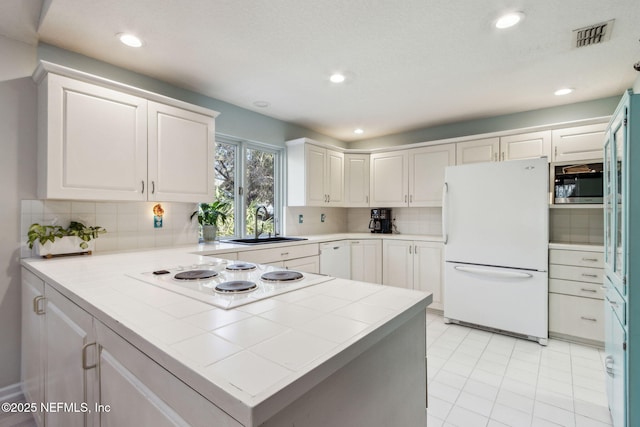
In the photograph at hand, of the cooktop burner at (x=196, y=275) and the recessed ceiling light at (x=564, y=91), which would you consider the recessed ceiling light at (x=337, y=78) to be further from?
the recessed ceiling light at (x=564, y=91)

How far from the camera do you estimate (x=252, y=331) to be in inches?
30.4

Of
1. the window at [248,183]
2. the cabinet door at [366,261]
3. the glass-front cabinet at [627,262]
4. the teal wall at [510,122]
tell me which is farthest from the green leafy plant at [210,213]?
the glass-front cabinet at [627,262]

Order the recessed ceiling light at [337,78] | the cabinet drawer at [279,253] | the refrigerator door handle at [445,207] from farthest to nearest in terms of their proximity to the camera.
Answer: the refrigerator door handle at [445,207] → the cabinet drawer at [279,253] → the recessed ceiling light at [337,78]

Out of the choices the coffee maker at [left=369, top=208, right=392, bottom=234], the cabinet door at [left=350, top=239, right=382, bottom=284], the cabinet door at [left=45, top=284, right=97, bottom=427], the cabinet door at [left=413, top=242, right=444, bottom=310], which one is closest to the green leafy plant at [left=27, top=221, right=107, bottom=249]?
the cabinet door at [left=45, top=284, right=97, bottom=427]

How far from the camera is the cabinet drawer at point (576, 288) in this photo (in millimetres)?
2652

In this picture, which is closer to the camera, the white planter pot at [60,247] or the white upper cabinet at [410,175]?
the white planter pot at [60,247]

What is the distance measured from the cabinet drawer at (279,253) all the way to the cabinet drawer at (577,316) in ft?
7.72

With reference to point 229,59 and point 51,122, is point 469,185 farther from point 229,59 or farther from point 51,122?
point 51,122

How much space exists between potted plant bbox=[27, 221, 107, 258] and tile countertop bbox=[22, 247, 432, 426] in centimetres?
79

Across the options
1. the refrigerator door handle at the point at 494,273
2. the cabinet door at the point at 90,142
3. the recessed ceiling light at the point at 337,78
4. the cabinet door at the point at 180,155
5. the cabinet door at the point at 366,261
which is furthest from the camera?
the cabinet door at the point at 366,261

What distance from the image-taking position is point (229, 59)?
2305 mm

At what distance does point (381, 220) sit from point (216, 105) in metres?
2.69

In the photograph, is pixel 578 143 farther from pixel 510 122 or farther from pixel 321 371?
pixel 321 371

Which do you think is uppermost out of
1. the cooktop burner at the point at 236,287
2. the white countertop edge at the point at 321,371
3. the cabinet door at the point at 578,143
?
the cabinet door at the point at 578,143
